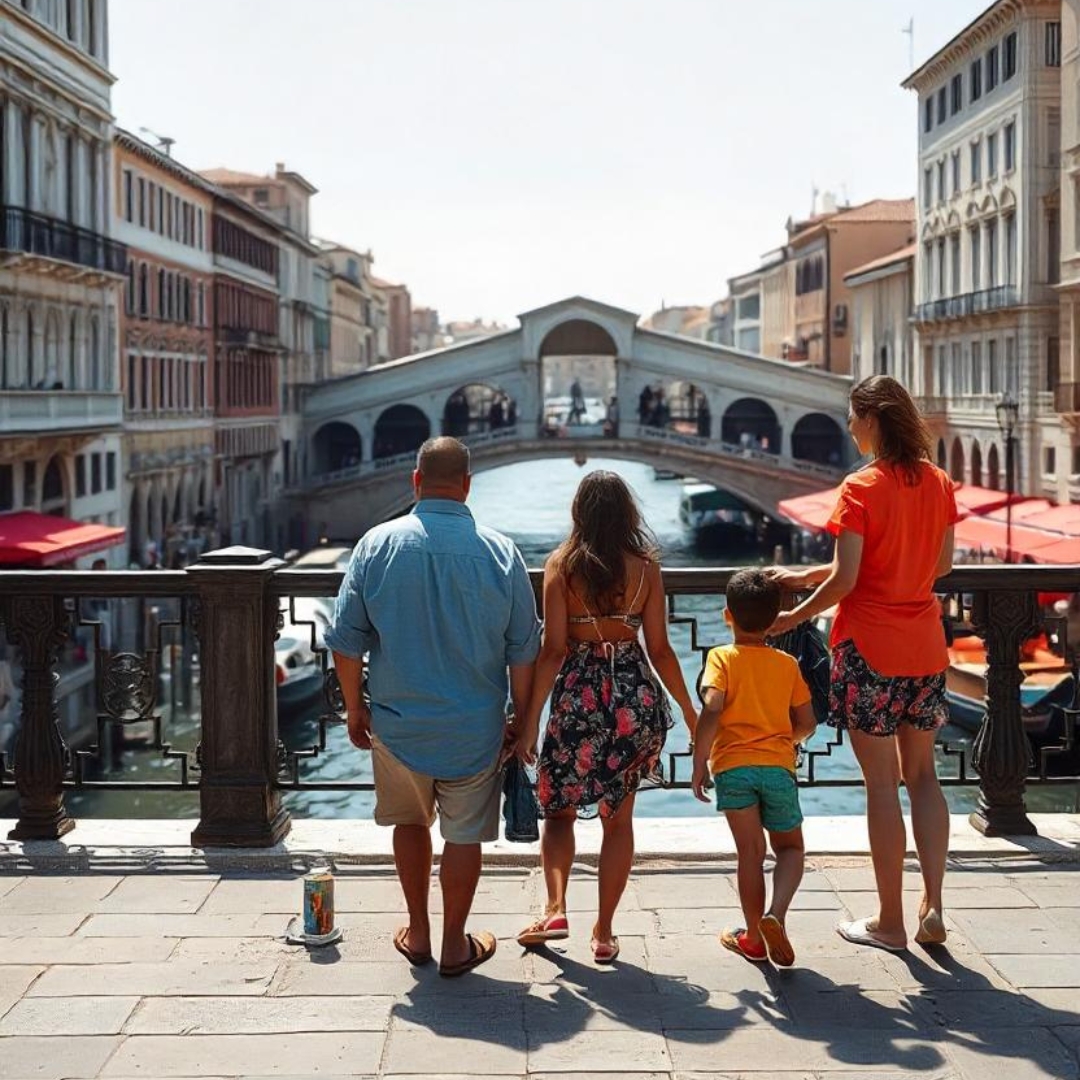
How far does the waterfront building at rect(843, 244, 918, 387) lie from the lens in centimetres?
5162

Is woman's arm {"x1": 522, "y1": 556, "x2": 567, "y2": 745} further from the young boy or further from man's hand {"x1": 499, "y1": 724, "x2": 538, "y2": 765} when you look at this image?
the young boy

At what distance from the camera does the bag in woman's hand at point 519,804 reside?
471cm

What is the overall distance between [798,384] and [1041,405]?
678 inches

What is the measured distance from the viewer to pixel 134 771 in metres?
21.7

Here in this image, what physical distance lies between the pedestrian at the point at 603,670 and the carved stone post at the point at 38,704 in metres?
1.99

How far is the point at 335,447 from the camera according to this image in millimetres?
61719

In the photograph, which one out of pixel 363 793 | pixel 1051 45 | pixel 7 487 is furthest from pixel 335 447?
pixel 363 793

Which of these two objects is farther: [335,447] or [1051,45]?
[335,447]

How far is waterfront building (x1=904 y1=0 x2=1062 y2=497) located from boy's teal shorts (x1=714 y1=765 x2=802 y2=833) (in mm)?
33009

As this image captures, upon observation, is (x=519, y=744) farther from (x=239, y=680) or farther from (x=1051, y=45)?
(x=1051, y=45)

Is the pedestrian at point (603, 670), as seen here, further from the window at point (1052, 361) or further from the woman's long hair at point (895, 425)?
the window at point (1052, 361)

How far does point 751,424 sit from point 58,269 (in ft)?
114

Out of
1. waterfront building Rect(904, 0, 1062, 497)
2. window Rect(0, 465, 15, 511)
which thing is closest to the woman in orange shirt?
window Rect(0, 465, 15, 511)

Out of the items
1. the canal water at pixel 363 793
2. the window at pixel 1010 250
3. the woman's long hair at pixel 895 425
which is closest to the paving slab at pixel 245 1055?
the woman's long hair at pixel 895 425
